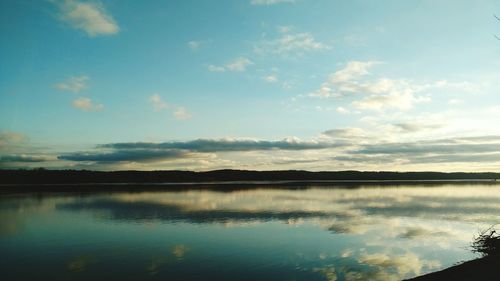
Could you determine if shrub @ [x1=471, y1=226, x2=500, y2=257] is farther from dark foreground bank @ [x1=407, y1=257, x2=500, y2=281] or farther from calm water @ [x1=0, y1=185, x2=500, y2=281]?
dark foreground bank @ [x1=407, y1=257, x2=500, y2=281]

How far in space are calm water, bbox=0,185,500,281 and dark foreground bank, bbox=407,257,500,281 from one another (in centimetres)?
182

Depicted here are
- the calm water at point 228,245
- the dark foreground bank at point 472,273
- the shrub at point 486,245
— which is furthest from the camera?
the shrub at point 486,245

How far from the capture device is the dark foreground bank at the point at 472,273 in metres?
12.9

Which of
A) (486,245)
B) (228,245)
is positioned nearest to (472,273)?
(486,245)

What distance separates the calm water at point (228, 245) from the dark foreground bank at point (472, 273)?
71.7 inches

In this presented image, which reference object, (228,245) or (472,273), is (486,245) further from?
(228,245)

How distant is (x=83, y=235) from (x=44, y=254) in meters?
5.35

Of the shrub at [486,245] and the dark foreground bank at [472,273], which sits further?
the shrub at [486,245]

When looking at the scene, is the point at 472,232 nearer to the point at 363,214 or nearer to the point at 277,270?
the point at 363,214

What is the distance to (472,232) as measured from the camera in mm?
26562

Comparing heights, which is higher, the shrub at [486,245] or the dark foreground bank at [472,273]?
the dark foreground bank at [472,273]

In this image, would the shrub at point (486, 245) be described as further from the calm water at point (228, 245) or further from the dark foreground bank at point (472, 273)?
the dark foreground bank at point (472, 273)

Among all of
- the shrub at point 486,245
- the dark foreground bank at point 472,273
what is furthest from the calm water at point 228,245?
the dark foreground bank at point 472,273

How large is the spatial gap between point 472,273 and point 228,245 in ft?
38.1
